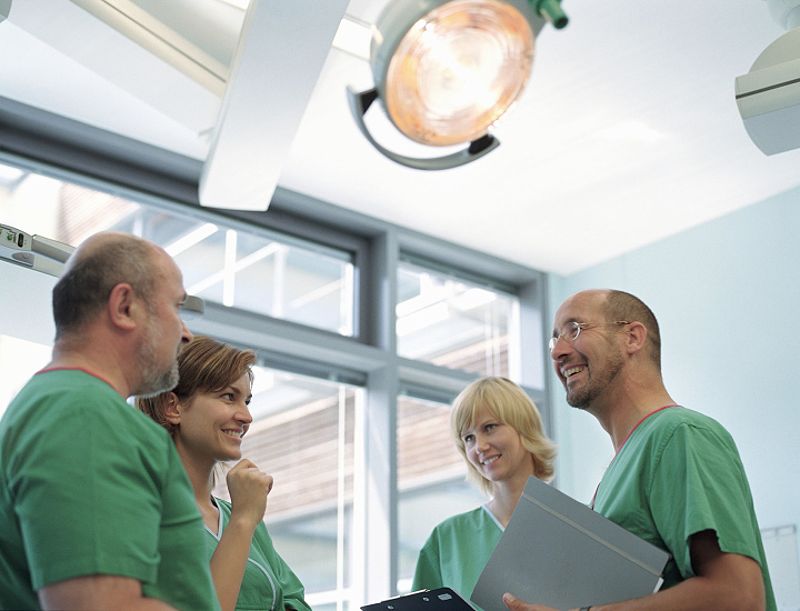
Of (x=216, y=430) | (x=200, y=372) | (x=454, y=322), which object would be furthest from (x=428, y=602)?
(x=454, y=322)

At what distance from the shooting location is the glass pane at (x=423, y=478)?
14.0ft

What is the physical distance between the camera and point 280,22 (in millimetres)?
2357

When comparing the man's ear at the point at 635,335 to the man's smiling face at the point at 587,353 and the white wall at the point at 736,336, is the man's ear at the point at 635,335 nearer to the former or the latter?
the man's smiling face at the point at 587,353

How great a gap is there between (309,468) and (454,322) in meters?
0.99

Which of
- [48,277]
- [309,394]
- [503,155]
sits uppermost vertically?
[503,155]

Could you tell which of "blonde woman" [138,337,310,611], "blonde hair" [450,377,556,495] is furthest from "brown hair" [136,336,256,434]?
"blonde hair" [450,377,556,495]

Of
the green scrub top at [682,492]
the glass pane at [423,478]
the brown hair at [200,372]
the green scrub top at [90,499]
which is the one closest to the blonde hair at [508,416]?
the green scrub top at [682,492]

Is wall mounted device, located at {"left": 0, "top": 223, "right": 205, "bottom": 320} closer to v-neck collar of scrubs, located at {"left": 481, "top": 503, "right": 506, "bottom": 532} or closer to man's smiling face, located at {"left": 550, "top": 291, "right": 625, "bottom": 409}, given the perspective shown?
man's smiling face, located at {"left": 550, "top": 291, "right": 625, "bottom": 409}

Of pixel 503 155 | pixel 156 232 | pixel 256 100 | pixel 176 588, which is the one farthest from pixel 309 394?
pixel 176 588

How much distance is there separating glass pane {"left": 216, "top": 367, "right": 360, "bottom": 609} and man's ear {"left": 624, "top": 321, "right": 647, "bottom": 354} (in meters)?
1.99

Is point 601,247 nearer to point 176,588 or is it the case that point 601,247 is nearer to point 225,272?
point 225,272

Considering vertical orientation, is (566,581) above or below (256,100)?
below

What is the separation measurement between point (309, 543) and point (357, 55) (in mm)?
1923

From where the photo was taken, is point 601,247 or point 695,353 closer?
point 695,353
